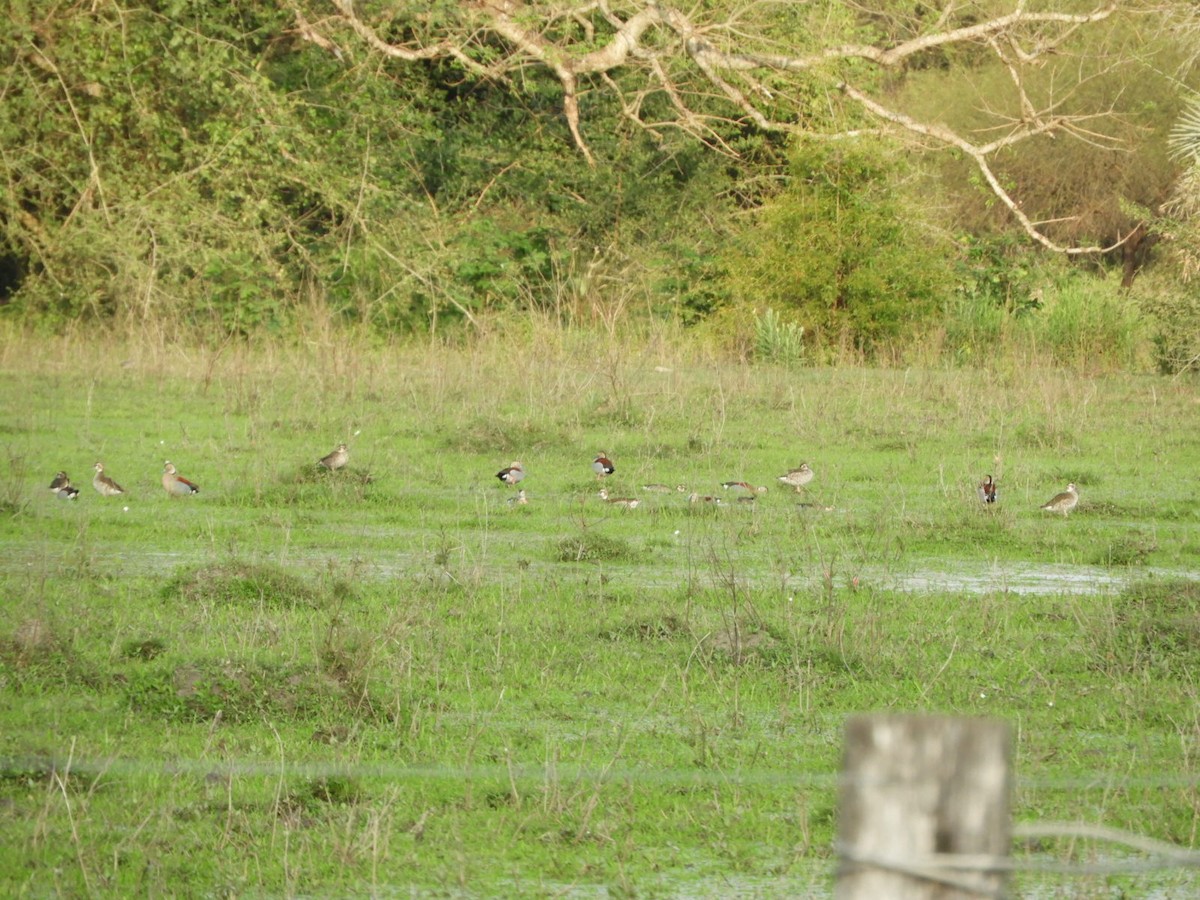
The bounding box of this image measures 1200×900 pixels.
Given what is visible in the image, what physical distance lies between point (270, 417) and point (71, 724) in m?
9.25

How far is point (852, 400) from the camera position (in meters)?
16.7

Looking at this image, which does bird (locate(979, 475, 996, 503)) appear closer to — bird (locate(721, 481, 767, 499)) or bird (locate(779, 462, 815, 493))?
bird (locate(779, 462, 815, 493))

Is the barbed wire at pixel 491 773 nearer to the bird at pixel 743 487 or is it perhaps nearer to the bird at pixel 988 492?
the bird at pixel 988 492

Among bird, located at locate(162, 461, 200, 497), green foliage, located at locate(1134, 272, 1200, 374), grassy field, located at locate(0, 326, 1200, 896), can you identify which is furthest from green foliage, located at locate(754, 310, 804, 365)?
bird, located at locate(162, 461, 200, 497)

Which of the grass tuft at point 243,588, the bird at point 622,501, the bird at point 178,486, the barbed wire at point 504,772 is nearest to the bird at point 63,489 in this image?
the bird at point 178,486

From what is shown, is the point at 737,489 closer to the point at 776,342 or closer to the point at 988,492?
the point at 988,492

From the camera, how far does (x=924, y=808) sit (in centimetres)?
206

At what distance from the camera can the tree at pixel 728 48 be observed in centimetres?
2250

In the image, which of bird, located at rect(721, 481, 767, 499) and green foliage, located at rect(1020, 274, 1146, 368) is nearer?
bird, located at rect(721, 481, 767, 499)

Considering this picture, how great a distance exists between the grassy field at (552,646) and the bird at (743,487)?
0.11 m

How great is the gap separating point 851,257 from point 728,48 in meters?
3.25

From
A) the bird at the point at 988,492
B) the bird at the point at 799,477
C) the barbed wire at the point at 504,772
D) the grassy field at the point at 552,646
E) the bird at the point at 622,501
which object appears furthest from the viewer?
the bird at the point at 799,477

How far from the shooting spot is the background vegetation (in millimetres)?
21234

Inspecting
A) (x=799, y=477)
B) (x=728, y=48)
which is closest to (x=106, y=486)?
(x=799, y=477)
